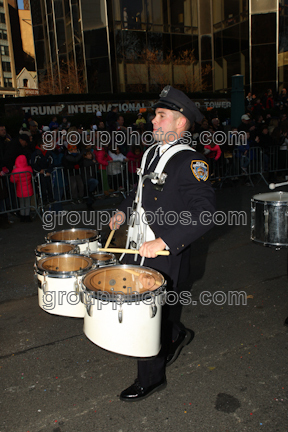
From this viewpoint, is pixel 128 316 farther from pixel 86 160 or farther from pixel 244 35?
pixel 244 35

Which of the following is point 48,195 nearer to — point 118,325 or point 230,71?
point 118,325

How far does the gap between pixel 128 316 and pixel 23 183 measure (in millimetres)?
6986

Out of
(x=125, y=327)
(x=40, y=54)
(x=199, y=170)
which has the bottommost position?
(x=125, y=327)

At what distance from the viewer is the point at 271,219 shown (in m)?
4.47

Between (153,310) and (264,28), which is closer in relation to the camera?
(153,310)

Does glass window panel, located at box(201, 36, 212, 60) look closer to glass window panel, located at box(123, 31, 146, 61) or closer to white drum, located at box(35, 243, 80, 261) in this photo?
glass window panel, located at box(123, 31, 146, 61)

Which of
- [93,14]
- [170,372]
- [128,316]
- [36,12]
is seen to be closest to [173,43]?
[93,14]

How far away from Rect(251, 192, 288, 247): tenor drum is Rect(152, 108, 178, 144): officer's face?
7.31 feet

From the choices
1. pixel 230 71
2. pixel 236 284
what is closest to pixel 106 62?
pixel 230 71

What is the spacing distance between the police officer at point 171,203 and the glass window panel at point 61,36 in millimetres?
32755

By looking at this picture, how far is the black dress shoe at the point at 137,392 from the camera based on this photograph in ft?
9.03

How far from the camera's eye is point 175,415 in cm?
264

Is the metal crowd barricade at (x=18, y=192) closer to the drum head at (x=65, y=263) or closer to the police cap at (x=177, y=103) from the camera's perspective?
the drum head at (x=65, y=263)

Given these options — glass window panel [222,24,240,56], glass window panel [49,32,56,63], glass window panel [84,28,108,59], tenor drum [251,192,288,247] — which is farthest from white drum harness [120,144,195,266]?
glass window panel [49,32,56,63]
